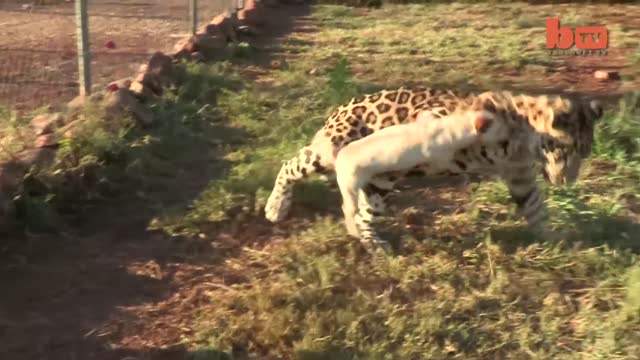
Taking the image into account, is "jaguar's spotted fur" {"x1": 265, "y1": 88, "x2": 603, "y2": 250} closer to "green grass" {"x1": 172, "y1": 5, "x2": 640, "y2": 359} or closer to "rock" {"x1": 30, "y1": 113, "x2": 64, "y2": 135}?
"green grass" {"x1": 172, "y1": 5, "x2": 640, "y2": 359}

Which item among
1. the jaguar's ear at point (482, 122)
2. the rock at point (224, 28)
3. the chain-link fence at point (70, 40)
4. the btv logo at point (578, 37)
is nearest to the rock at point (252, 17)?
the rock at point (224, 28)

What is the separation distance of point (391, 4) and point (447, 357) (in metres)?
12.1

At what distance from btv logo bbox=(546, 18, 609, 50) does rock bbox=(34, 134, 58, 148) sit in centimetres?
622

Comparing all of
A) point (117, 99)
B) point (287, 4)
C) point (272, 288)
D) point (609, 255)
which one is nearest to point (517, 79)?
point (117, 99)

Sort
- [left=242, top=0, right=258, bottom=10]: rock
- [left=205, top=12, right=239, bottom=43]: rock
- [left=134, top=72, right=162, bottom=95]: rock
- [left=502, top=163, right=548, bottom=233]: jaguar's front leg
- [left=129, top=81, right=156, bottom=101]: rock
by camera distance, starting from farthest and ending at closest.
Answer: [left=242, top=0, right=258, bottom=10]: rock, [left=205, top=12, right=239, bottom=43]: rock, [left=134, top=72, right=162, bottom=95]: rock, [left=129, top=81, right=156, bottom=101]: rock, [left=502, top=163, right=548, bottom=233]: jaguar's front leg

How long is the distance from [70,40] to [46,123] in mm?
4563

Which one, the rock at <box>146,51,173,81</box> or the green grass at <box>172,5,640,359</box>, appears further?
the rock at <box>146,51,173,81</box>

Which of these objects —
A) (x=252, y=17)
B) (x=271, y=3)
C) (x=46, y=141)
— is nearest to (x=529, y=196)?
(x=46, y=141)

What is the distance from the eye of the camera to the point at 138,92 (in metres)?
Answer: 7.14

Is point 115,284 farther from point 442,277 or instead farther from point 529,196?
point 529,196

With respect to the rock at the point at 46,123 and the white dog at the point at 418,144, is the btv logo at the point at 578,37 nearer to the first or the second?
the rock at the point at 46,123

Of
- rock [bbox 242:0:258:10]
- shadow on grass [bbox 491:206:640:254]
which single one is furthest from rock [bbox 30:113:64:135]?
rock [bbox 242:0:258:10]

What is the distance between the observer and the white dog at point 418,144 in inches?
164

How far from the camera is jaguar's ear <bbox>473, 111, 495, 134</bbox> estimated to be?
415 centimetres
